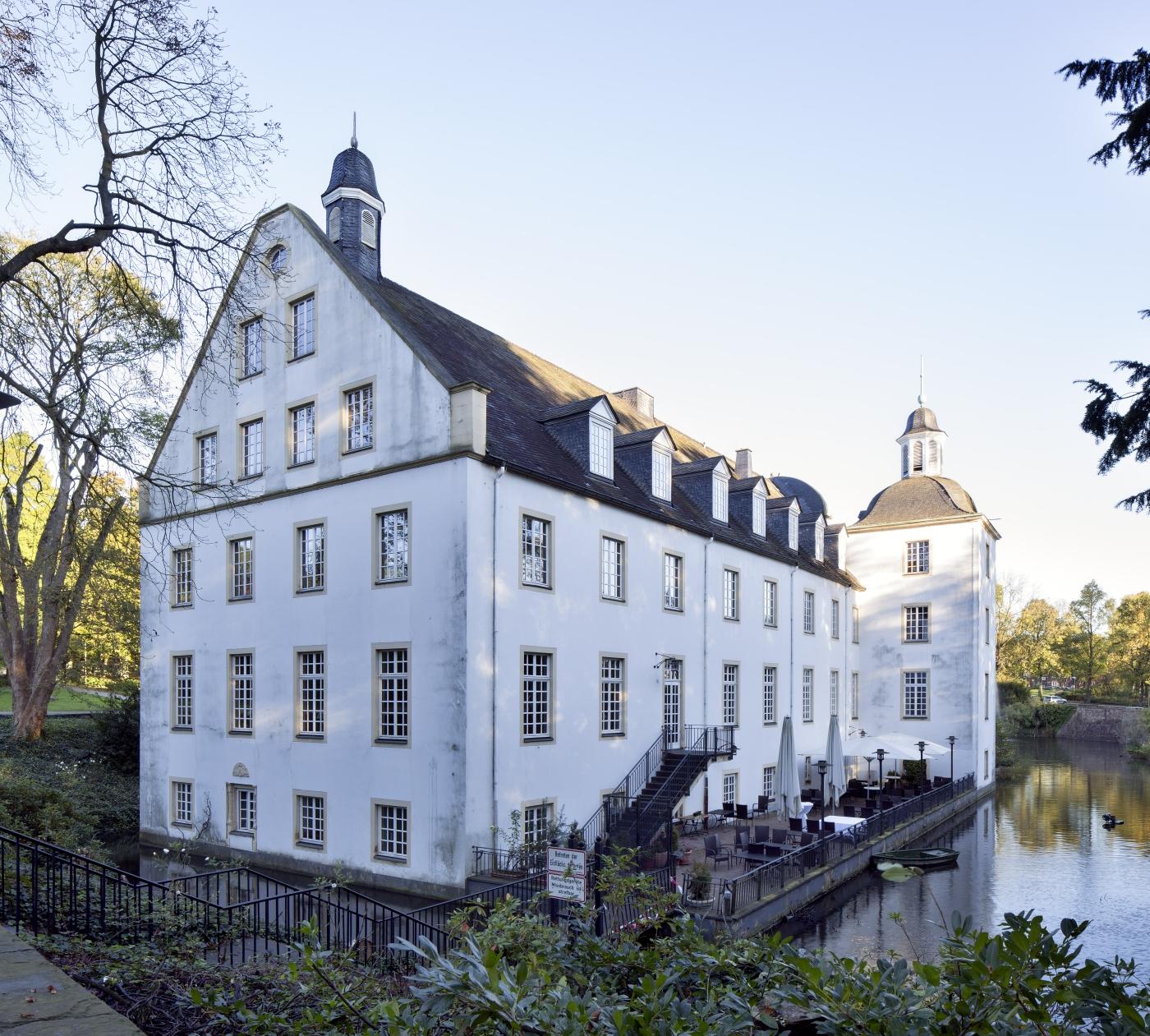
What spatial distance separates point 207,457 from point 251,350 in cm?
343

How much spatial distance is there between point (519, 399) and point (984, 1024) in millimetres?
21923

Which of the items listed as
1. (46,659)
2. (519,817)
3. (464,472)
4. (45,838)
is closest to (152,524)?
Result: (46,659)

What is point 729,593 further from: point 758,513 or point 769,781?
point 769,781

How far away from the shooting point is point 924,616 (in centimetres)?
4069

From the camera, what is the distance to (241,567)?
24.0 meters

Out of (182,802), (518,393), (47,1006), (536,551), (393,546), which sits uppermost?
(518,393)

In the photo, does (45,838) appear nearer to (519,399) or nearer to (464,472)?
(464,472)

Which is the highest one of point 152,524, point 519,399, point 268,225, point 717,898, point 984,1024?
point 268,225

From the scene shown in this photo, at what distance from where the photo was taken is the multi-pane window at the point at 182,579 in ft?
84.2

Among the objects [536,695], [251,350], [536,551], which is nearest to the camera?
[536,695]

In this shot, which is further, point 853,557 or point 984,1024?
point 853,557

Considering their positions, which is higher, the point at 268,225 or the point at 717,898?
the point at 268,225

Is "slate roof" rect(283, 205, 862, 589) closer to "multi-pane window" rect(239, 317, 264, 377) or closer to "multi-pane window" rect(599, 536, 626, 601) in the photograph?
"multi-pane window" rect(599, 536, 626, 601)

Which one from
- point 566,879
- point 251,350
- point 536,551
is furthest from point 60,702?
point 566,879
